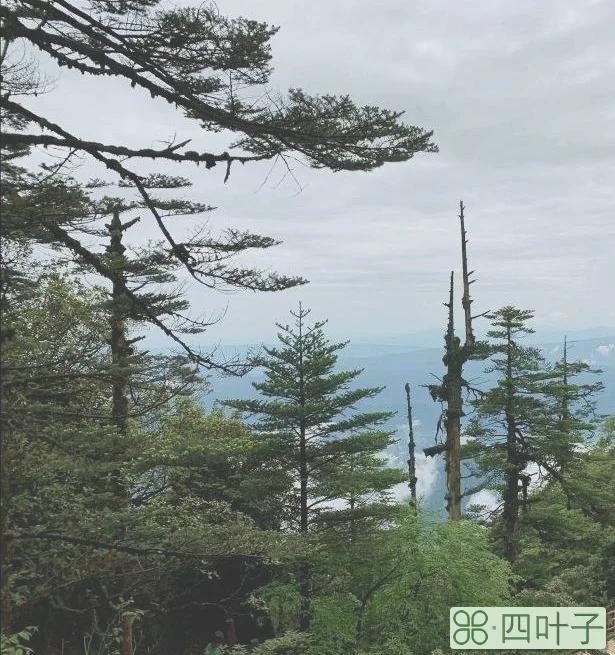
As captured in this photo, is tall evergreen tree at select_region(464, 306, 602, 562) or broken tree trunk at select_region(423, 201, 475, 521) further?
tall evergreen tree at select_region(464, 306, 602, 562)

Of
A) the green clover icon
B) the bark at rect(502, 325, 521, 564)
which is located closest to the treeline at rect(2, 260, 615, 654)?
the bark at rect(502, 325, 521, 564)

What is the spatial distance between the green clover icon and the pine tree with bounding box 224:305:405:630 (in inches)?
184

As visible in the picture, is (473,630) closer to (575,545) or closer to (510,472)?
(510,472)

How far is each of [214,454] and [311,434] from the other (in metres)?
2.99

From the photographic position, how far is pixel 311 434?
16.8 m

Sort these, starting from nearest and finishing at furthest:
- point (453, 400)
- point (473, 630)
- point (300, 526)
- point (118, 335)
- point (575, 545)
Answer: point (473, 630)
point (118, 335)
point (300, 526)
point (453, 400)
point (575, 545)

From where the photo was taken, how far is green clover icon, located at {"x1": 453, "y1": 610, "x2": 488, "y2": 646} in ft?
38.1

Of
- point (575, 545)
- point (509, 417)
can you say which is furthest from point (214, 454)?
point (575, 545)

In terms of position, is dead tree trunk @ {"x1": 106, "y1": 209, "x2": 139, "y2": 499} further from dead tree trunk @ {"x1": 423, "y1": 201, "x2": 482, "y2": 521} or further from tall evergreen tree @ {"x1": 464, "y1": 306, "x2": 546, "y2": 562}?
tall evergreen tree @ {"x1": 464, "y1": 306, "x2": 546, "y2": 562}

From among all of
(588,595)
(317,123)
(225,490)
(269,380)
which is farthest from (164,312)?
(588,595)

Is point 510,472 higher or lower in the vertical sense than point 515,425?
lower

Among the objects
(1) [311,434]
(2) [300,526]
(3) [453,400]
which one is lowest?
(2) [300,526]

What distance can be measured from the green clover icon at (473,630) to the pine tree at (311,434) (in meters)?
4.67

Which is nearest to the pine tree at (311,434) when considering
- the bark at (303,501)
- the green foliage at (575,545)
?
the bark at (303,501)
